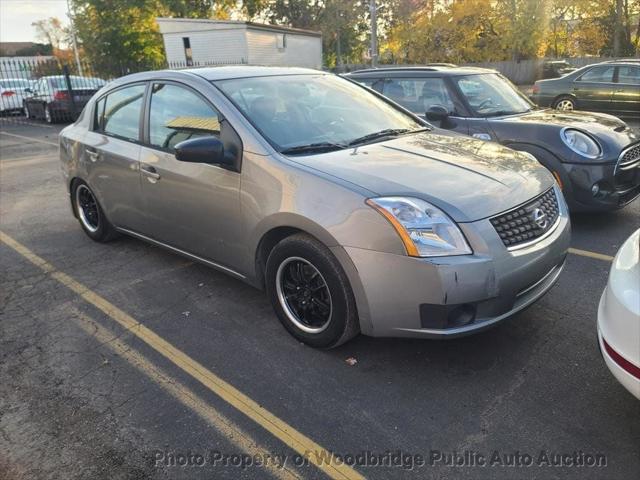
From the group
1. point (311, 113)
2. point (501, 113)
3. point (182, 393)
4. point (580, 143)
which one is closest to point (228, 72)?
point (311, 113)

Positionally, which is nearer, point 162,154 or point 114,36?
point 162,154

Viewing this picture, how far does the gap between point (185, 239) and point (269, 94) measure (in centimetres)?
128

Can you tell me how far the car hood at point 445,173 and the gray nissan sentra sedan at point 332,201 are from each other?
0.01 meters

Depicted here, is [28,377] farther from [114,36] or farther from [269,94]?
[114,36]

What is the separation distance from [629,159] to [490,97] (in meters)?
1.67

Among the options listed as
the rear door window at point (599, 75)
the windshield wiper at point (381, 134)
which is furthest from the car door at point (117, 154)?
the rear door window at point (599, 75)

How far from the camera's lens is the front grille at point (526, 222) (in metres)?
2.68

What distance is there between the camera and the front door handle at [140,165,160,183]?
3877 mm

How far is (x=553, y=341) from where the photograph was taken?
3072 millimetres

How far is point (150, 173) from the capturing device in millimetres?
3924

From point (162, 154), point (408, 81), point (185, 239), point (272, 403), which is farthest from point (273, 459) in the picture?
point (408, 81)

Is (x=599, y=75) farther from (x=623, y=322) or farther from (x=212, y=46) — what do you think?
(x=212, y=46)

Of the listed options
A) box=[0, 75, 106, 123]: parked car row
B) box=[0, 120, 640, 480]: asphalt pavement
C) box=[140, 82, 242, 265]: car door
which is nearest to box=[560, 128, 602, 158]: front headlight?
box=[0, 120, 640, 480]: asphalt pavement

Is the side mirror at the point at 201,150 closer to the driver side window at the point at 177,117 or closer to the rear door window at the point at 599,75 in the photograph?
the driver side window at the point at 177,117
